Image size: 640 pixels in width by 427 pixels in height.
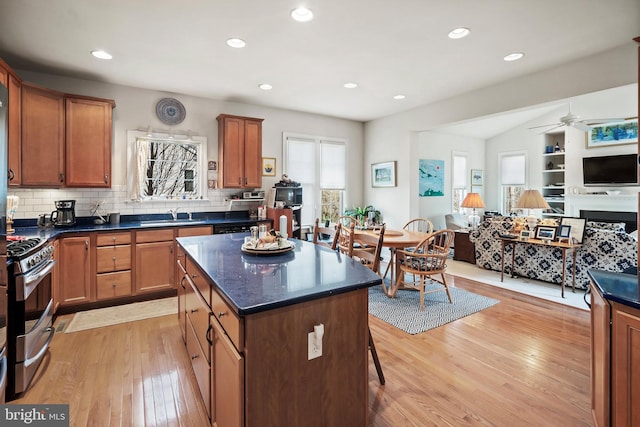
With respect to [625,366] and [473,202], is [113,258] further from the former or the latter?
[473,202]

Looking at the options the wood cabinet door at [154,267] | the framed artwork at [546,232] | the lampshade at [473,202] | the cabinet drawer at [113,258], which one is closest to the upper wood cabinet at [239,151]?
the wood cabinet door at [154,267]

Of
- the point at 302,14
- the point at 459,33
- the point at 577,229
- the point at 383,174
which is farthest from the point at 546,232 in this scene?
the point at 302,14

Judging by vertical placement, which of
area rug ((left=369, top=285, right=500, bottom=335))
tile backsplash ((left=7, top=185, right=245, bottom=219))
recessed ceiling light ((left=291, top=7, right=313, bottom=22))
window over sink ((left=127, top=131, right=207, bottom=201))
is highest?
recessed ceiling light ((left=291, top=7, right=313, bottom=22))

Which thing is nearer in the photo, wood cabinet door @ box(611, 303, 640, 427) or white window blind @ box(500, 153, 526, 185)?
wood cabinet door @ box(611, 303, 640, 427)

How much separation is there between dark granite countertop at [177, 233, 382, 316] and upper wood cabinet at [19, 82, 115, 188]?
2.30m

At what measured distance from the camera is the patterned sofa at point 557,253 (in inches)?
146

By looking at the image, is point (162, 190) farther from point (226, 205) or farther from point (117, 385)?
point (117, 385)

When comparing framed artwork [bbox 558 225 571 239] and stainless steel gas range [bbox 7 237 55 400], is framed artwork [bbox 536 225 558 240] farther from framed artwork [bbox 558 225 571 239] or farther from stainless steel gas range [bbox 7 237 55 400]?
stainless steel gas range [bbox 7 237 55 400]

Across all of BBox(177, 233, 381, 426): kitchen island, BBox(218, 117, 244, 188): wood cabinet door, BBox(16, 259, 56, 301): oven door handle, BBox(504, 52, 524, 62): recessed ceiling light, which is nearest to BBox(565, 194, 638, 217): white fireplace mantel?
BBox(504, 52, 524, 62): recessed ceiling light

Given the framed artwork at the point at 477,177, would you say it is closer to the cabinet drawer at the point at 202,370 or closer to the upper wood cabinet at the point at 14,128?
the cabinet drawer at the point at 202,370

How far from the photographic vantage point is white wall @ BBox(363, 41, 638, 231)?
10.7ft

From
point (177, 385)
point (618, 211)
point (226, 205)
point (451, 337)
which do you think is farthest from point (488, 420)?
point (618, 211)

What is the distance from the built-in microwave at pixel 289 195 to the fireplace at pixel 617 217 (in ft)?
21.8

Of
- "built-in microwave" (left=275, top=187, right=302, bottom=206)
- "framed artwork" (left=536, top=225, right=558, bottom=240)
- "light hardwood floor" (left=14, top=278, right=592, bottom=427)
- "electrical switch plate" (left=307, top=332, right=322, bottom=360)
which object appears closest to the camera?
"electrical switch plate" (left=307, top=332, right=322, bottom=360)
